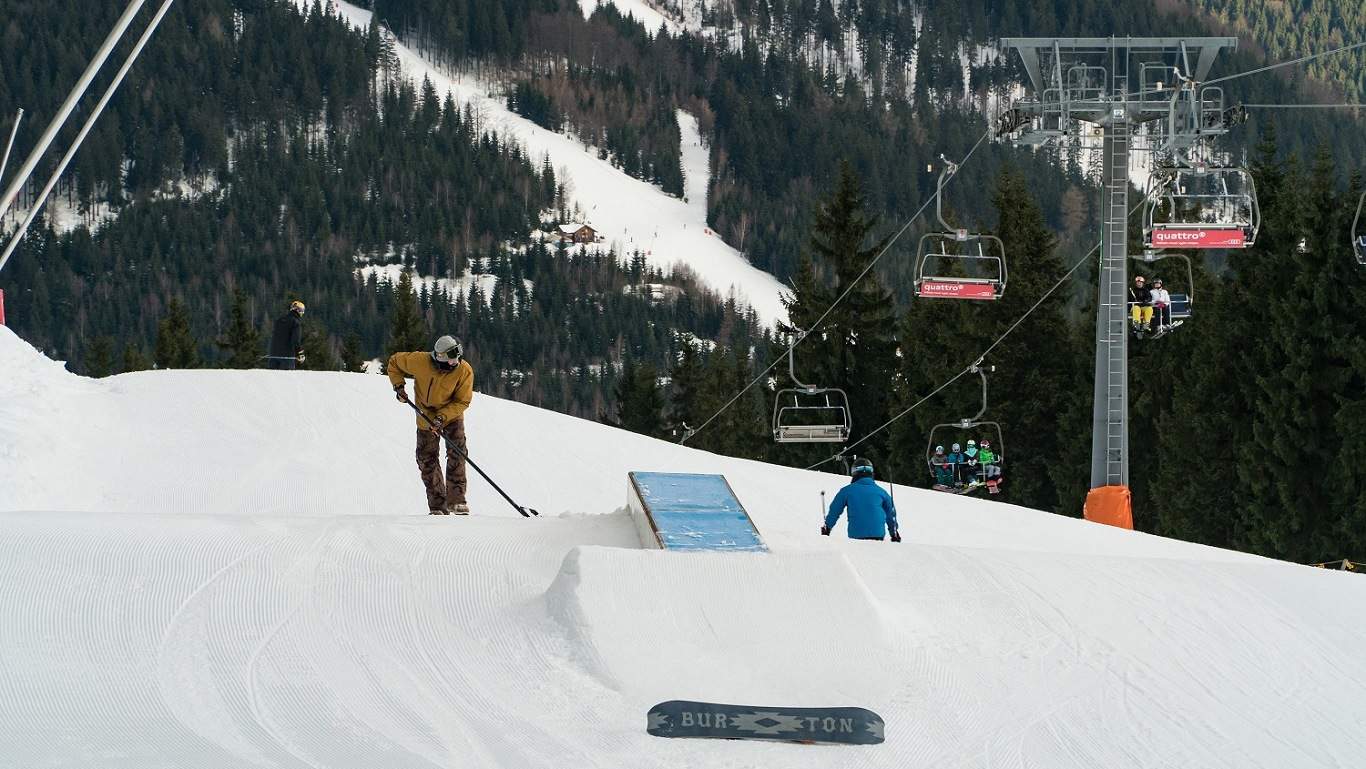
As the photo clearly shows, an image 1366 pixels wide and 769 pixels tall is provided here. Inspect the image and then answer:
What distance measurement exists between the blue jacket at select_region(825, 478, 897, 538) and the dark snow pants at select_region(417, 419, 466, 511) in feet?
9.10

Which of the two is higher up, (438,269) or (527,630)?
(527,630)

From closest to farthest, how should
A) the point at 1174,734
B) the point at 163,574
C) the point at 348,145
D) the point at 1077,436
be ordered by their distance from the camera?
the point at 1174,734 < the point at 163,574 < the point at 1077,436 < the point at 348,145

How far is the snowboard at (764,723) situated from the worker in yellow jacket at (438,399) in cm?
530

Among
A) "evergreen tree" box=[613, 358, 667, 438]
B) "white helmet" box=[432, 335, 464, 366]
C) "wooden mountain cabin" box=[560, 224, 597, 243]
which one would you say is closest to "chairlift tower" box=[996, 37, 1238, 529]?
"white helmet" box=[432, 335, 464, 366]

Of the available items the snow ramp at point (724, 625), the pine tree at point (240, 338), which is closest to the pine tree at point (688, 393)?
the pine tree at point (240, 338)

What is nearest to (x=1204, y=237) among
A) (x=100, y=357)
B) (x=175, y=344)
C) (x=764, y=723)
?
(x=764, y=723)

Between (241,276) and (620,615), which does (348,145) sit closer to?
(241,276)

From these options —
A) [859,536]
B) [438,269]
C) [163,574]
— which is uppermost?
[163,574]

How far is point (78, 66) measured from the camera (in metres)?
187

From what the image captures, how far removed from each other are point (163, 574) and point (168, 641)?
98 centimetres

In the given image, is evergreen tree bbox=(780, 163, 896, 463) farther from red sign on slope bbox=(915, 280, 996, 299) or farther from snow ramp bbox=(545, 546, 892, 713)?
snow ramp bbox=(545, 546, 892, 713)

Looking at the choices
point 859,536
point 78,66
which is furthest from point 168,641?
point 78,66

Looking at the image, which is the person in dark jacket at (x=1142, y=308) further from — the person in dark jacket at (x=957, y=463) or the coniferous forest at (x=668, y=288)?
the coniferous forest at (x=668, y=288)

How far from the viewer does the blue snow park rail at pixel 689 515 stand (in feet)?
30.7
